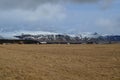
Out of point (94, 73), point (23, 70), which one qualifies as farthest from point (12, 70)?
point (94, 73)

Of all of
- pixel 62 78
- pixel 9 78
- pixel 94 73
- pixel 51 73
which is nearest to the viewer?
pixel 9 78

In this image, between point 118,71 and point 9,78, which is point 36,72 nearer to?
point 9,78

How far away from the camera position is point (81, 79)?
63.9ft

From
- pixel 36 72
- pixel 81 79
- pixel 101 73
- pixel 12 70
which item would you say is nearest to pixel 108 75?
pixel 101 73

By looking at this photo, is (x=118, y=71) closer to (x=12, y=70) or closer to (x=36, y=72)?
(x=36, y=72)

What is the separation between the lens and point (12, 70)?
66.1 feet

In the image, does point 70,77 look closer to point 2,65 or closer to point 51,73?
point 51,73

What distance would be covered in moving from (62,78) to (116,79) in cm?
337

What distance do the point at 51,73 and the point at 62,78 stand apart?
1.59 meters

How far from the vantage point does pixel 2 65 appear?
21.8m

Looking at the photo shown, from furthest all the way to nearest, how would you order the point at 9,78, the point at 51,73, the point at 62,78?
the point at 51,73 → the point at 62,78 → the point at 9,78

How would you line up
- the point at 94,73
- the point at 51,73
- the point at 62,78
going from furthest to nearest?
1. the point at 94,73
2. the point at 51,73
3. the point at 62,78

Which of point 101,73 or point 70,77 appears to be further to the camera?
point 101,73

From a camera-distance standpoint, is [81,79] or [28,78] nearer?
[28,78]
